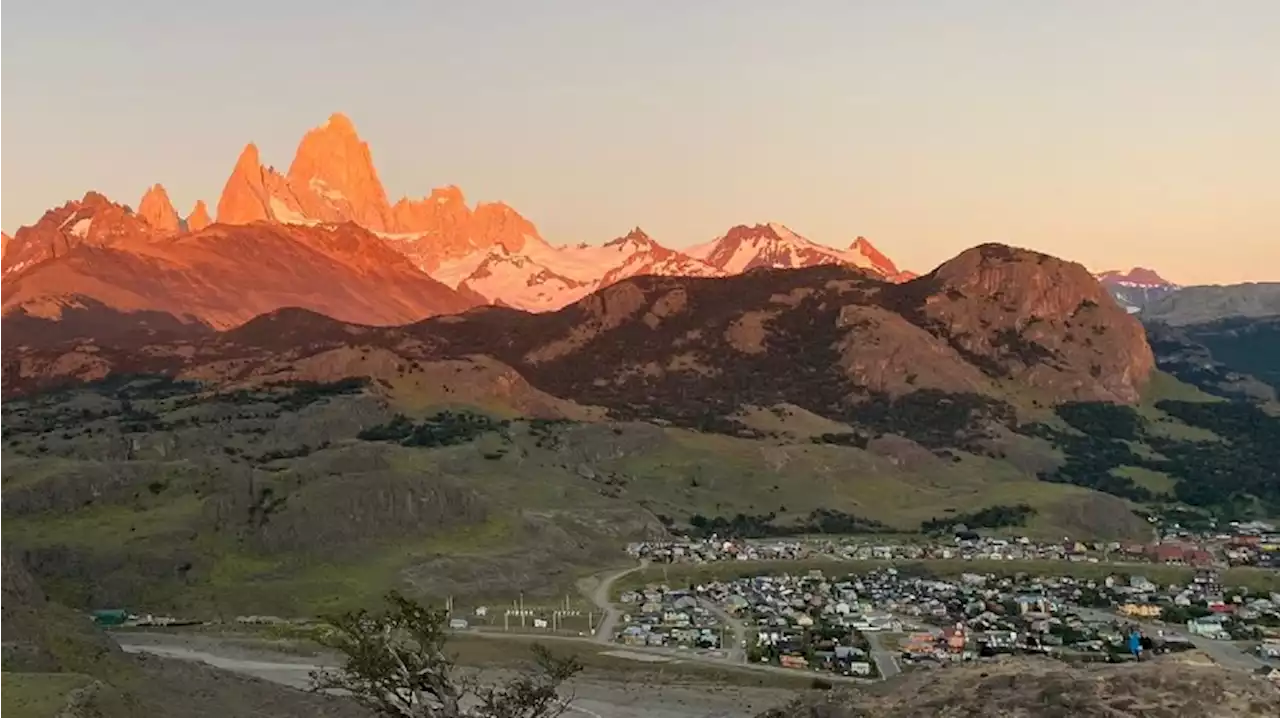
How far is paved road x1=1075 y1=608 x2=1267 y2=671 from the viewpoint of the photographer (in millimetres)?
120312

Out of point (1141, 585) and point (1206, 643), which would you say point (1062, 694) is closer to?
point (1206, 643)

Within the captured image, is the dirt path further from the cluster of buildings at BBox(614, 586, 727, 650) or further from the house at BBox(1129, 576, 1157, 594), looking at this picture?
the house at BBox(1129, 576, 1157, 594)

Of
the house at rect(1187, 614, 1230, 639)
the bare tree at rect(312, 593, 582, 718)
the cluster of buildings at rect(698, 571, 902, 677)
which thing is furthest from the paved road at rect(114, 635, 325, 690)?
the house at rect(1187, 614, 1230, 639)

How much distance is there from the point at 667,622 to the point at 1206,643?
200 ft

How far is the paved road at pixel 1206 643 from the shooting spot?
120m

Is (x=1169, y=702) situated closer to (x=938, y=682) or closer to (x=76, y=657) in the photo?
(x=938, y=682)

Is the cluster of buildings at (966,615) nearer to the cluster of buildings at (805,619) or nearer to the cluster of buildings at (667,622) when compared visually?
the cluster of buildings at (805,619)

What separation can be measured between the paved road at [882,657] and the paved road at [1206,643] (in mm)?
28395

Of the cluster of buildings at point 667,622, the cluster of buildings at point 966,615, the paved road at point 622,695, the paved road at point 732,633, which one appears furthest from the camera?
the cluster of buildings at point 667,622

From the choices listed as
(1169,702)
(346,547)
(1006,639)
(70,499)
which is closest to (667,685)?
(1006,639)

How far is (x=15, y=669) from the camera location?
74.8m

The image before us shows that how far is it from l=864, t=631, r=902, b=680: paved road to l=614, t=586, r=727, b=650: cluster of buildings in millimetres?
16936

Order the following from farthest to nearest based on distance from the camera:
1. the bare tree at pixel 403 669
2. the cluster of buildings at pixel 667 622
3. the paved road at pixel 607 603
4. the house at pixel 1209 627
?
the paved road at pixel 607 603 → the house at pixel 1209 627 → the cluster of buildings at pixel 667 622 → the bare tree at pixel 403 669

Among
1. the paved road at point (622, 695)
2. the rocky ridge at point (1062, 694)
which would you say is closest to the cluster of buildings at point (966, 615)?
the paved road at point (622, 695)
